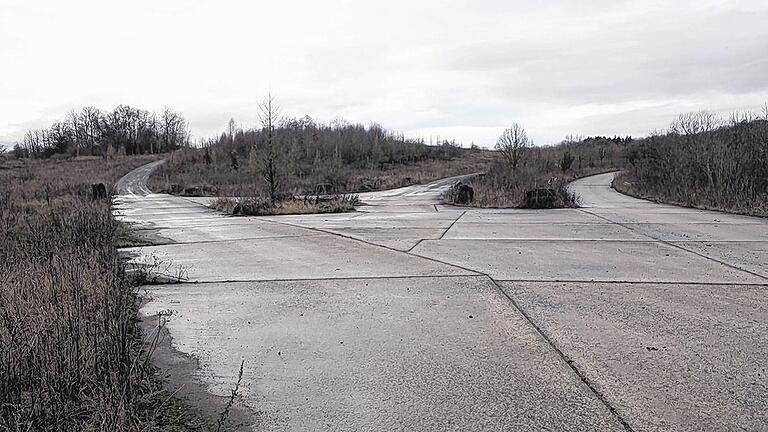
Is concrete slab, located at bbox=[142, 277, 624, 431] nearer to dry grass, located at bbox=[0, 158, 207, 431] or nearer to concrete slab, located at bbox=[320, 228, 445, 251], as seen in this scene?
dry grass, located at bbox=[0, 158, 207, 431]

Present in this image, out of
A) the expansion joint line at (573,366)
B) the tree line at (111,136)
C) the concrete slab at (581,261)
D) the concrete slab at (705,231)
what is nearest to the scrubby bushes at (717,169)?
the concrete slab at (705,231)

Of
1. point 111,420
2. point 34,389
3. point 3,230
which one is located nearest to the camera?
point 111,420

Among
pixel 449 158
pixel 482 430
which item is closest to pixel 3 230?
pixel 482 430

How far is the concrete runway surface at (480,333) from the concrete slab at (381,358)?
0.05 ft

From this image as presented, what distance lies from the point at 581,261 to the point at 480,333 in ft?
14.4

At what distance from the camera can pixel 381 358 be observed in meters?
4.52

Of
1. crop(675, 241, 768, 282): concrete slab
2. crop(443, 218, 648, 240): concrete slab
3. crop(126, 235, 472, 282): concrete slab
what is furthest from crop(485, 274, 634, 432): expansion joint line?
crop(443, 218, 648, 240): concrete slab

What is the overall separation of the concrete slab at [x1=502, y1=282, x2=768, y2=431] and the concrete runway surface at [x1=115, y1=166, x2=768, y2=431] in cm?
2

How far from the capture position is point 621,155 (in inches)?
2571

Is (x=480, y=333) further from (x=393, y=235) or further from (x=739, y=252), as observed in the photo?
(x=393, y=235)

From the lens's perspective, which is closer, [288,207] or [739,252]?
[739,252]

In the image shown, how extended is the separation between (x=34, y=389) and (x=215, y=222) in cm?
1442

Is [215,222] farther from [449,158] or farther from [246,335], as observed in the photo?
[449,158]

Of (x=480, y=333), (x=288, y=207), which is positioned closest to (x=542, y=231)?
(x=480, y=333)
